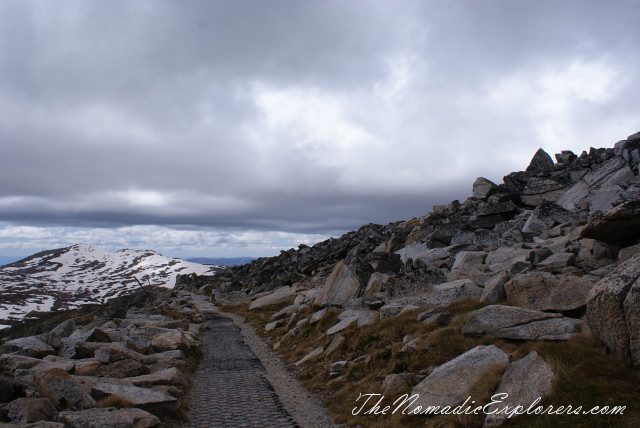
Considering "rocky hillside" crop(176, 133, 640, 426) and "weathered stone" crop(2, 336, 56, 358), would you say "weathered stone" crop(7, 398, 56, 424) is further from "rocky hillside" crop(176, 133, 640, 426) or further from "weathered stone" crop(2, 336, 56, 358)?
"weathered stone" crop(2, 336, 56, 358)

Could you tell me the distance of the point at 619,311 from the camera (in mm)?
8664

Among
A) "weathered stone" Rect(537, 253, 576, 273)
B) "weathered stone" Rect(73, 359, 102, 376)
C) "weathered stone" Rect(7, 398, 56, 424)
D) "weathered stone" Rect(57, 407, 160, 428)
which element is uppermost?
"weathered stone" Rect(537, 253, 576, 273)

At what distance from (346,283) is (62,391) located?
18.3 metres

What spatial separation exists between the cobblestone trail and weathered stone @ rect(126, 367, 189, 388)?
24.0 inches

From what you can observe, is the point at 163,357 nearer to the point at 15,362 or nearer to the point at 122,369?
the point at 122,369

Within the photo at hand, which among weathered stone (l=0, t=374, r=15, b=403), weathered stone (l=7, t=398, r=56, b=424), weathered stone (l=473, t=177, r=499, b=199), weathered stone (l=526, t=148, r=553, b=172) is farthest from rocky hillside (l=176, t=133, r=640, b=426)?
weathered stone (l=526, t=148, r=553, b=172)

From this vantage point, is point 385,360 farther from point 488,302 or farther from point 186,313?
point 186,313

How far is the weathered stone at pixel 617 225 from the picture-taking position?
1594 centimetres

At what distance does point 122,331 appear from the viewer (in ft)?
69.9

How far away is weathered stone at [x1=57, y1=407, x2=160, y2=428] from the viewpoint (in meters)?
9.35

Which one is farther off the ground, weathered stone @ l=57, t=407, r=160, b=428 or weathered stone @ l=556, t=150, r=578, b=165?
weathered stone @ l=556, t=150, r=578, b=165

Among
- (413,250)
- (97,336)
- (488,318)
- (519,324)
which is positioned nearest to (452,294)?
(488,318)

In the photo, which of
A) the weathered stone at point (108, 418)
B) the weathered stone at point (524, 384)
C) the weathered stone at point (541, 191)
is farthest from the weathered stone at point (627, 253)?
the weathered stone at point (541, 191)

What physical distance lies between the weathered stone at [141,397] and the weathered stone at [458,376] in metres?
7.06
